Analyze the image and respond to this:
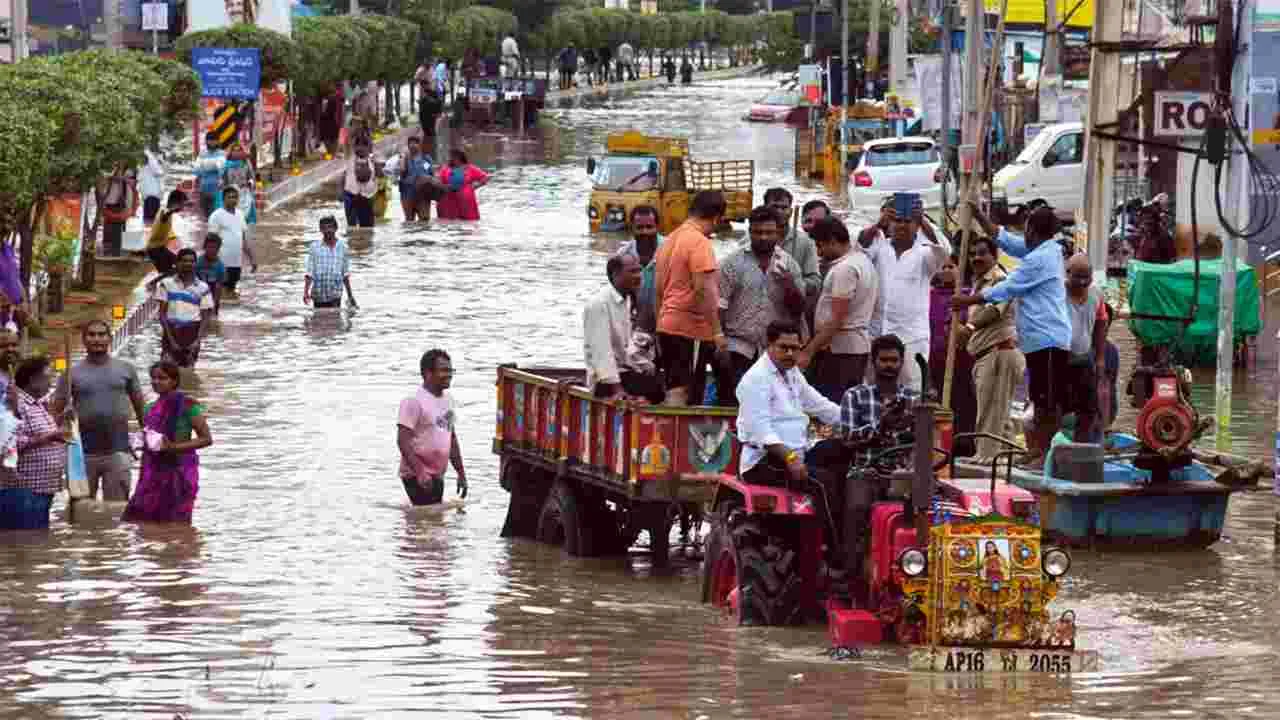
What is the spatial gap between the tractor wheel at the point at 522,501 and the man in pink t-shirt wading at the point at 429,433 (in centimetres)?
82

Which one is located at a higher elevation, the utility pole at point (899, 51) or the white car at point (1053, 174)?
the utility pole at point (899, 51)

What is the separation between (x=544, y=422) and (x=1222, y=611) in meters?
4.16

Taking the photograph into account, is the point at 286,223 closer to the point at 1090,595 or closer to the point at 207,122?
the point at 207,122

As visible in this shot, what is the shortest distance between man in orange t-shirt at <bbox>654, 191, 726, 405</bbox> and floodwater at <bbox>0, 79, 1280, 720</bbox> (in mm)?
1175

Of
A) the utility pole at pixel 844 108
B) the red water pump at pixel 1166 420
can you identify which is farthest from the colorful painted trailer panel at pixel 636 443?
the utility pole at pixel 844 108

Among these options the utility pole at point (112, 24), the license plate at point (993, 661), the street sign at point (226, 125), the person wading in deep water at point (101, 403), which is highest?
the utility pole at point (112, 24)

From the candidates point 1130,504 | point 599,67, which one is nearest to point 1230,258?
point 1130,504

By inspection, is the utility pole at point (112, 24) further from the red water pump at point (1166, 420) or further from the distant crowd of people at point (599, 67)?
the distant crowd of people at point (599, 67)

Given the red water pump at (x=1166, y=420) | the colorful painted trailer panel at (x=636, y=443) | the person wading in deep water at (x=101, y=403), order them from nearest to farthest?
1. the colorful painted trailer panel at (x=636, y=443)
2. the red water pump at (x=1166, y=420)
3. the person wading in deep water at (x=101, y=403)

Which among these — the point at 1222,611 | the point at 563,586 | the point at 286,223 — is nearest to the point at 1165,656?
the point at 1222,611

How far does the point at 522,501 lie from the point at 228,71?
31.0 metres

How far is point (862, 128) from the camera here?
57875 millimetres

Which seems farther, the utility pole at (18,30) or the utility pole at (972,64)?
the utility pole at (972,64)

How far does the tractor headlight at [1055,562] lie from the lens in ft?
40.9
